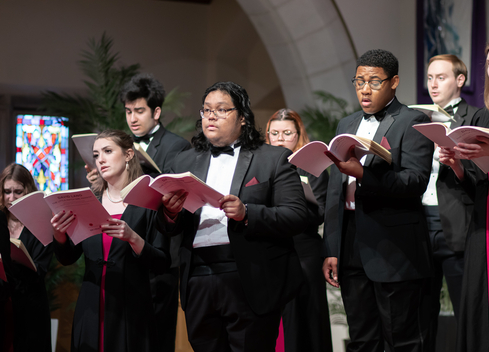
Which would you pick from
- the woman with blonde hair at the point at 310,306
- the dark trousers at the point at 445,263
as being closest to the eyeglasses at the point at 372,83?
the woman with blonde hair at the point at 310,306

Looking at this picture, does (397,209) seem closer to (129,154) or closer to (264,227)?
(264,227)

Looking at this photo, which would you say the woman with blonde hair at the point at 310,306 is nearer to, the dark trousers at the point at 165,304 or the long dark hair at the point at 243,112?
the dark trousers at the point at 165,304

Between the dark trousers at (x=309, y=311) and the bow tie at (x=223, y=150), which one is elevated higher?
the bow tie at (x=223, y=150)

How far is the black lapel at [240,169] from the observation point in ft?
7.40

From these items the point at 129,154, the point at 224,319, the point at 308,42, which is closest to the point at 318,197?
the point at 129,154

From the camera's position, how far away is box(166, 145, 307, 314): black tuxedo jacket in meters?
2.15

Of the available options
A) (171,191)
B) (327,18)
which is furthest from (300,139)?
(327,18)

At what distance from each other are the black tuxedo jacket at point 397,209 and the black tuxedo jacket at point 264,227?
1.10ft

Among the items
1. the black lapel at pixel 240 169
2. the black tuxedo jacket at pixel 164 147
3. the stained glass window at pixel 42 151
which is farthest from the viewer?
the stained glass window at pixel 42 151

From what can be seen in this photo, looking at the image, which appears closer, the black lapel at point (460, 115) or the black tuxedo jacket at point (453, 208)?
the black tuxedo jacket at point (453, 208)

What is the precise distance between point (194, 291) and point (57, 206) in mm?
650

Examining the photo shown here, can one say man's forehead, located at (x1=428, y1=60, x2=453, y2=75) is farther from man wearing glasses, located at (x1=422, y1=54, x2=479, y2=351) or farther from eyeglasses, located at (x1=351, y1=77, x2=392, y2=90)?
eyeglasses, located at (x1=351, y1=77, x2=392, y2=90)

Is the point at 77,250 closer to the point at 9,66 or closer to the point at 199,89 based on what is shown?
the point at 9,66

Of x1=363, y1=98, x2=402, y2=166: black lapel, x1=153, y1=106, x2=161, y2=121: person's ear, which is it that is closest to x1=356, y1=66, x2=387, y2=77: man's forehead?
x1=363, y1=98, x2=402, y2=166: black lapel
